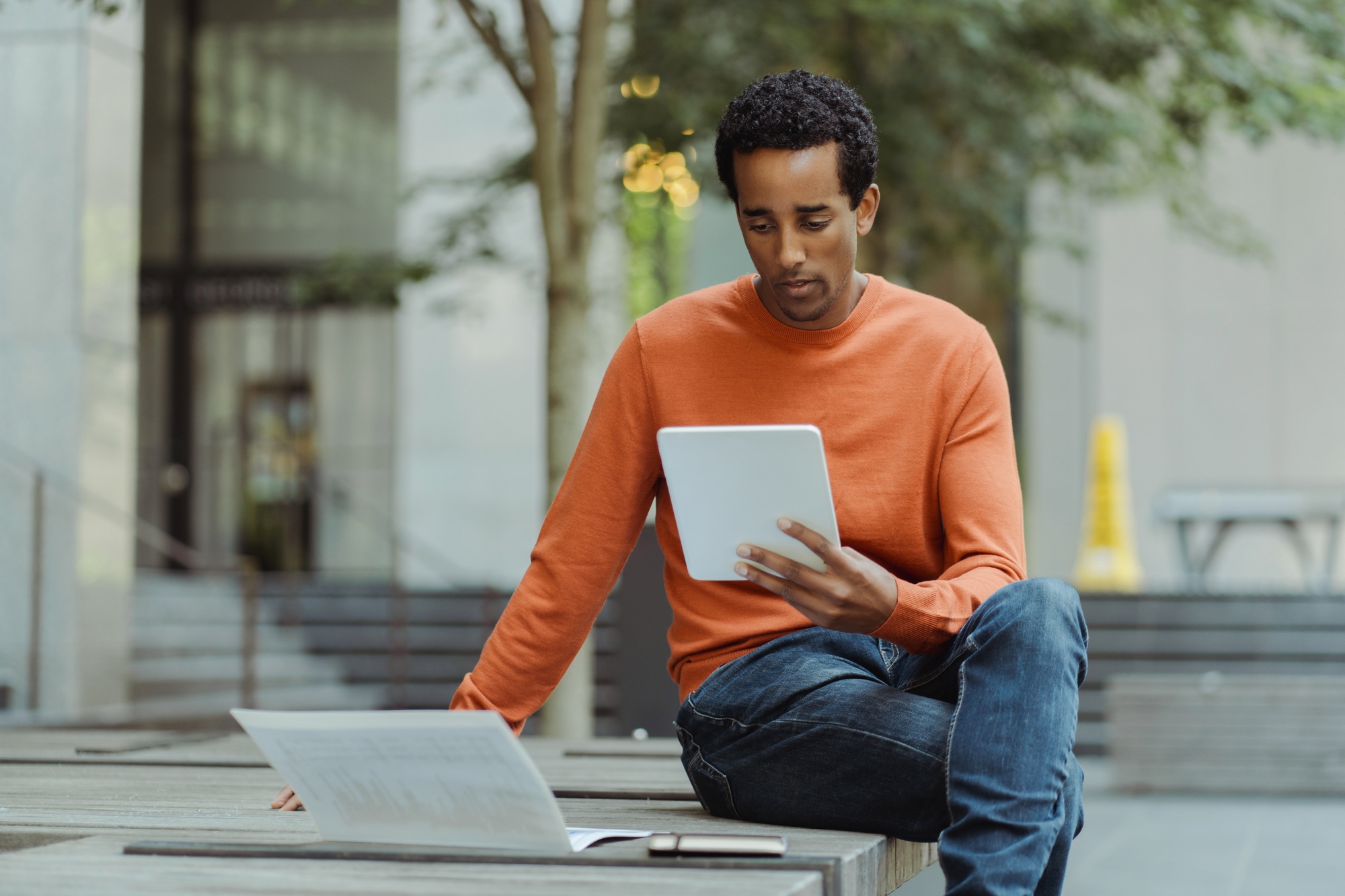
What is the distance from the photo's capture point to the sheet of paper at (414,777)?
1.84 m

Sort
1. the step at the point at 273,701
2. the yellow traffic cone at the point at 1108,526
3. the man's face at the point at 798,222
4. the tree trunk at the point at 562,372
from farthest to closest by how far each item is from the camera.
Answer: the yellow traffic cone at the point at 1108,526 → the step at the point at 273,701 → the tree trunk at the point at 562,372 → the man's face at the point at 798,222

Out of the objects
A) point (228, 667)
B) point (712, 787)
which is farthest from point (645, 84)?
point (712, 787)

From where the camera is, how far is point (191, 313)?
17.9 m

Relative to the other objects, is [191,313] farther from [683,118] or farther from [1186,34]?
[1186,34]

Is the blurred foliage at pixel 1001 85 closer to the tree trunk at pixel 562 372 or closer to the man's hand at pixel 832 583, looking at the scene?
Result: the tree trunk at pixel 562 372

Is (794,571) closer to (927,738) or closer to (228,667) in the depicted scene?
(927,738)

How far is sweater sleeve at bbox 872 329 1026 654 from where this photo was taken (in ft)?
7.22

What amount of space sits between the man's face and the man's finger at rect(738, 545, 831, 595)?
506 millimetres

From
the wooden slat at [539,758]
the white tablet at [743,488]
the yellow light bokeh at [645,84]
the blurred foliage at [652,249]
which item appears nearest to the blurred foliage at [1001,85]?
the yellow light bokeh at [645,84]

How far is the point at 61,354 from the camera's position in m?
8.59

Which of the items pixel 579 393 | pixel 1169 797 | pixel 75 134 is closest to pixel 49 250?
pixel 75 134

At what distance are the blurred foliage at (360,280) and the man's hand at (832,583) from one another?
5579mm

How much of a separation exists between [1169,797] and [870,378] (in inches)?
256

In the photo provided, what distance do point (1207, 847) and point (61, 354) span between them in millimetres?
6704
